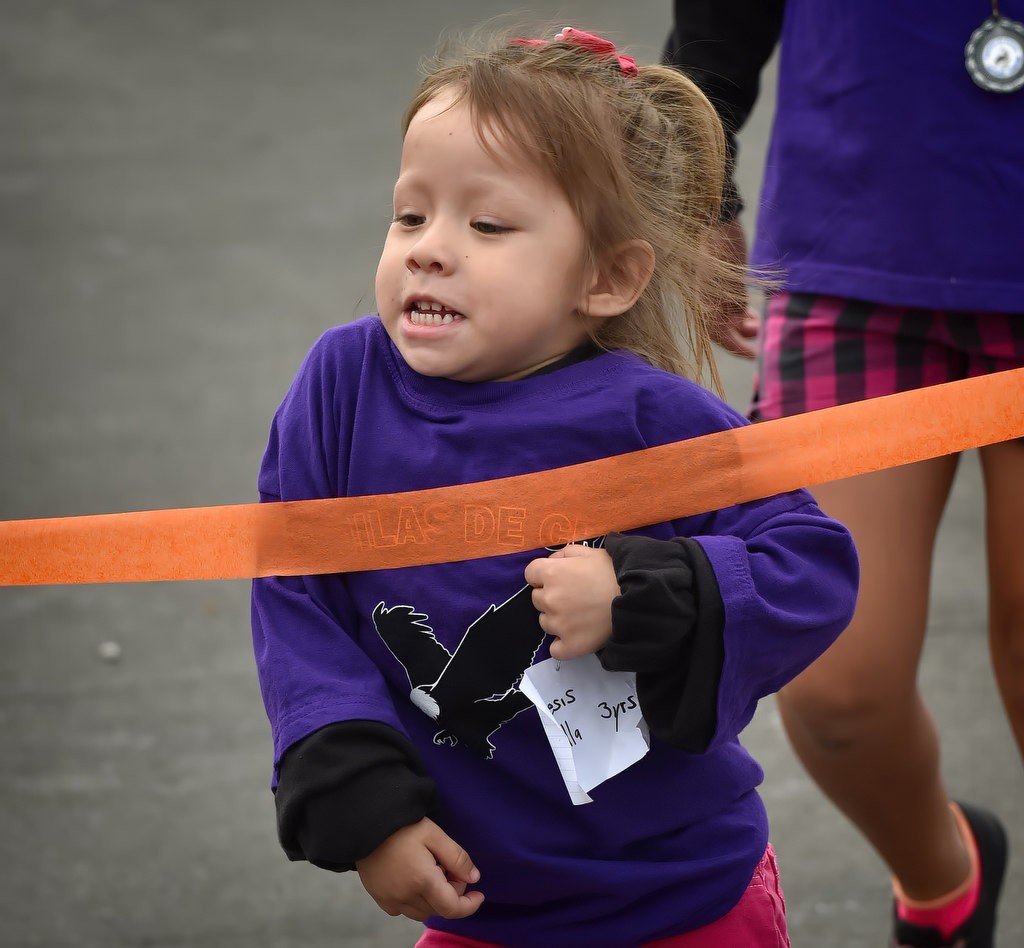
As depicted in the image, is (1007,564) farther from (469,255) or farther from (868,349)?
(469,255)

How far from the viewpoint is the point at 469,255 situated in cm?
174

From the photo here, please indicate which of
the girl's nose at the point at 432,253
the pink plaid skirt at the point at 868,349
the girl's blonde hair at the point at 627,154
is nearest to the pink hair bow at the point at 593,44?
the girl's blonde hair at the point at 627,154

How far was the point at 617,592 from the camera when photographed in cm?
169

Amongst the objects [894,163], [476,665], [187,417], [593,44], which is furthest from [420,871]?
[187,417]

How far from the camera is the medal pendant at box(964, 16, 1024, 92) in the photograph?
230cm

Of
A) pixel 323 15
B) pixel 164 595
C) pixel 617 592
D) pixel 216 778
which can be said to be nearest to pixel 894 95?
pixel 617 592

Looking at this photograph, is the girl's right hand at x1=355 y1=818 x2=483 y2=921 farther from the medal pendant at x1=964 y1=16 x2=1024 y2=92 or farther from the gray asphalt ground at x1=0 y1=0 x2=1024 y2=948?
the medal pendant at x1=964 y1=16 x2=1024 y2=92

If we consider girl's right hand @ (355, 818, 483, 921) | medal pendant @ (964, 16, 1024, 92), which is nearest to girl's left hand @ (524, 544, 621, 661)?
girl's right hand @ (355, 818, 483, 921)

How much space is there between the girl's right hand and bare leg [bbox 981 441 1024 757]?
1.13 m

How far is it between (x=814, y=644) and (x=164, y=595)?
3.17 m

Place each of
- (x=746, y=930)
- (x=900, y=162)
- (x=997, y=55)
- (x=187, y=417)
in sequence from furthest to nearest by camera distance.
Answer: (x=187, y=417), (x=900, y=162), (x=997, y=55), (x=746, y=930)

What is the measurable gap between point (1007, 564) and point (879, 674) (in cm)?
26

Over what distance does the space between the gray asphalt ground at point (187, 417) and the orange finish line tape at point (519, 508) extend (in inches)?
28.3

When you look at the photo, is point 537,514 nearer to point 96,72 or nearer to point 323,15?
point 96,72
